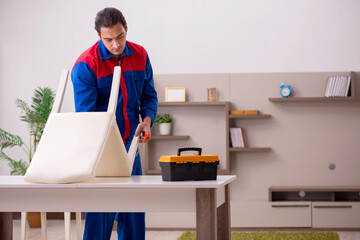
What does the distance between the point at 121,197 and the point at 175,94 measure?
3.61m

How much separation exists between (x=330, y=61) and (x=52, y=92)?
2.91m

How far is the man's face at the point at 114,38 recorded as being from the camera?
7.73ft

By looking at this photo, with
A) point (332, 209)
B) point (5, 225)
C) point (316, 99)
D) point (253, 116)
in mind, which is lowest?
point (332, 209)

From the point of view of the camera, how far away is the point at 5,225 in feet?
7.41

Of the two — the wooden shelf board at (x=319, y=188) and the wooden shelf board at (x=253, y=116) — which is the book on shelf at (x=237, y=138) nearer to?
the wooden shelf board at (x=253, y=116)

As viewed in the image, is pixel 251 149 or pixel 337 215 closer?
pixel 337 215

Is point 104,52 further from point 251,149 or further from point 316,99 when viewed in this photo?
point 316,99

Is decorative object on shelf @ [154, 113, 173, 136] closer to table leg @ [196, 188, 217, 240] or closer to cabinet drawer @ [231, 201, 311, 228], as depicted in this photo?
cabinet drawer @ [231, 201, 311, 228]

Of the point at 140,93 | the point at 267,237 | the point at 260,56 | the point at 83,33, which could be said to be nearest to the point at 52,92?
the point at 83,33

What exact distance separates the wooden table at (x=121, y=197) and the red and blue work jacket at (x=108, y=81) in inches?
22.0

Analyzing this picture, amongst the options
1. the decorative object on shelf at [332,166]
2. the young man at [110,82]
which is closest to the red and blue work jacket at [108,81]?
the young man at [110,82]

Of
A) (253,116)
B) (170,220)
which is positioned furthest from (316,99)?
(170,220)

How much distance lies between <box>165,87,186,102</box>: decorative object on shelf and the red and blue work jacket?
284 centimetres

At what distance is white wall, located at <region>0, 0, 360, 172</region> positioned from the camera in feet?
18.2
